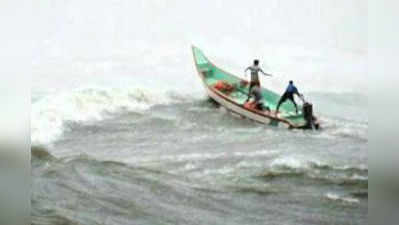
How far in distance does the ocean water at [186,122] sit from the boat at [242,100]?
1.3 inches

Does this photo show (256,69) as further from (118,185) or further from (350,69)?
(118,185)

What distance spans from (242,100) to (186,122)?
0.27 m

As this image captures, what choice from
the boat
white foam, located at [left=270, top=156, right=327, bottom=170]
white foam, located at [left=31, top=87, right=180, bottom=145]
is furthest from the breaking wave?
white foam, located at [left=31, top=87, right=180, bottom=145]

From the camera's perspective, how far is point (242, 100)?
11.4ft

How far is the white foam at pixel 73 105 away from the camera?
345 centimetres

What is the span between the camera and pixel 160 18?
345cm

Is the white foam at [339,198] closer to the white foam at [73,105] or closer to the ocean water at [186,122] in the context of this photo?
the ocean water at [186,122]

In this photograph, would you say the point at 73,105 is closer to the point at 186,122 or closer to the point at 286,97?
the point at 186,122

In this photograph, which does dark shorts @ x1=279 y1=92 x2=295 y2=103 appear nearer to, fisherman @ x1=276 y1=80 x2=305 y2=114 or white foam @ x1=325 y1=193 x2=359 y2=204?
fisherman @ x1=276 y1=80 x2=305 y2=114

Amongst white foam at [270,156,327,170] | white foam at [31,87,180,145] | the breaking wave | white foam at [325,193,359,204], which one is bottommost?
white foam at [325,193,359,204]

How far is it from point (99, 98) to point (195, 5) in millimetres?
593

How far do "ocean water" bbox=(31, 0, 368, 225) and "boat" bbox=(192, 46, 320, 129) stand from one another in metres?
0.03

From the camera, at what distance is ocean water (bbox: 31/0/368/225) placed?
341 cm

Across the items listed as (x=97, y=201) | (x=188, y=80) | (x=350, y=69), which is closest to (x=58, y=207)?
(x=97, y=201)
